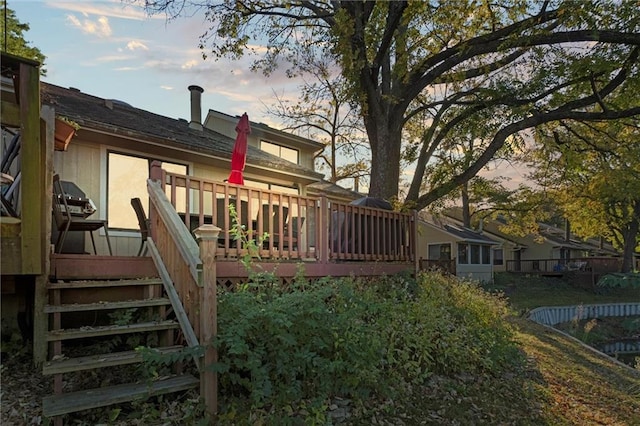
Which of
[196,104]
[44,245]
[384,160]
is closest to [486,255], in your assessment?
[384,160]

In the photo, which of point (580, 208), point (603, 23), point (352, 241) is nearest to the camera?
point (352, 241)

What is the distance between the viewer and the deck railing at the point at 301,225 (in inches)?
203

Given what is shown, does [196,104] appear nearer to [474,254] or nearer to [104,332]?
[104,332]

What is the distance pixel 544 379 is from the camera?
5.98m

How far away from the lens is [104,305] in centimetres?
413

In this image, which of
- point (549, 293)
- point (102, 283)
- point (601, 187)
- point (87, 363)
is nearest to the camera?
point (87, 363)

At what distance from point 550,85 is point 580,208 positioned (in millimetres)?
19708

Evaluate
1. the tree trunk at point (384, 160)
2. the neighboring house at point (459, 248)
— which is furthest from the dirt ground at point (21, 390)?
the neighboring house at point (459, 248)

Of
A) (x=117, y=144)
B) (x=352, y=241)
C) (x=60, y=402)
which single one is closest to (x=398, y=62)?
(x=352, y=241)

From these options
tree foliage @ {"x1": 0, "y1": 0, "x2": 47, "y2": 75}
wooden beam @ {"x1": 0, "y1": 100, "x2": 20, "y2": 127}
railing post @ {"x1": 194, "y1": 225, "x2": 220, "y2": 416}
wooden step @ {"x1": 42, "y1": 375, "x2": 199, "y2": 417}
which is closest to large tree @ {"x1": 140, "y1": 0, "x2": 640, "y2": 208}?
wooden beam @ {"x1": 0, "y1": 100, "x2": 20, "y2": 127}

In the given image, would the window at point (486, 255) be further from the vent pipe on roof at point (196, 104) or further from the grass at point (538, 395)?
the vent pipe on roof at point (196, 104)

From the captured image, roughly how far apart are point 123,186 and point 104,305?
4.56 meters

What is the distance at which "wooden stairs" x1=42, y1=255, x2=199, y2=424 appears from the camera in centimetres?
331

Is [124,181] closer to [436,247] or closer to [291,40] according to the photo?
[291,40]
